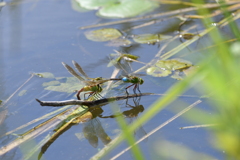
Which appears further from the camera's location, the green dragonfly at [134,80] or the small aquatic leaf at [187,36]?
the small aquatic leaf at [187,36]

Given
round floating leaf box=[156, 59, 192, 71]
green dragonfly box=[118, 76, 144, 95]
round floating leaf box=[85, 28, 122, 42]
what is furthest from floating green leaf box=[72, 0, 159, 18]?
green dragonfly box=[118, 76, 144, 95]

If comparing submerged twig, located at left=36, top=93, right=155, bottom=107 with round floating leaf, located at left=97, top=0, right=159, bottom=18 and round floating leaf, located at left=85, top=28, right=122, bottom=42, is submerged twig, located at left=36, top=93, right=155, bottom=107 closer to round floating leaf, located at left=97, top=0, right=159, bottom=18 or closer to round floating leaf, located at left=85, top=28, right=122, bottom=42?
round floating leaf, located at left=85, top=28, right=122, bottom=42

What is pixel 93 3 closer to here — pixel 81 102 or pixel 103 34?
pixel 103 34

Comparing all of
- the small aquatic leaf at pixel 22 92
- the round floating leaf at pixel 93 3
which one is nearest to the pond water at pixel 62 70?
the small aquatic leaf at pixel 22 92

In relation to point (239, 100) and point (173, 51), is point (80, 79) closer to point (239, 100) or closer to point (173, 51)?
point (173, 51)

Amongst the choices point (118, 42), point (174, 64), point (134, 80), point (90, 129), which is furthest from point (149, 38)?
point (90, 129)

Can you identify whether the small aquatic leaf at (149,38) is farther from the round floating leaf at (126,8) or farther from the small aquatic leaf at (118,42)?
the round floating leaf at (126,8)
